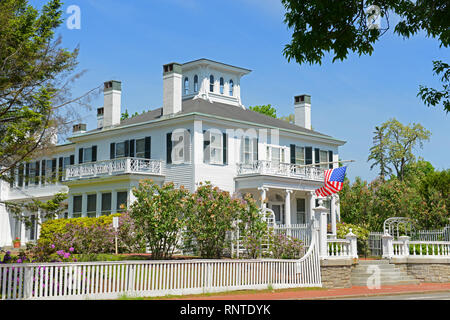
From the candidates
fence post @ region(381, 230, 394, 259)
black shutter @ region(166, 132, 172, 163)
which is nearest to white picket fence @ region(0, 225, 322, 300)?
fence post @ region(381, 230, 394, 259)

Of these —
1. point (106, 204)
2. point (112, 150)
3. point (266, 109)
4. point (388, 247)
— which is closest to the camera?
point (388, 247)

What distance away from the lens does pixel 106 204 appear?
32500 millimetres

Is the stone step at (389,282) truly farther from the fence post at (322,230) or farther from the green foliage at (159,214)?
the green foliage at (159,214)

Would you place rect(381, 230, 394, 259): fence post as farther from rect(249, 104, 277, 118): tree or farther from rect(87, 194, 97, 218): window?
rect(249, 104, 277, 118): tree

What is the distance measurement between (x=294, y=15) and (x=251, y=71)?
3027 cm

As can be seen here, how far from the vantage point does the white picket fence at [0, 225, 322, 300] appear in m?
12.9

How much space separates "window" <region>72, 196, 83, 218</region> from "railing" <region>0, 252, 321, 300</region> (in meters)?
19.0

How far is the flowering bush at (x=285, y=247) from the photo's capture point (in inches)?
785

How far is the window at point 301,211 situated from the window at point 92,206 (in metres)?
12.0

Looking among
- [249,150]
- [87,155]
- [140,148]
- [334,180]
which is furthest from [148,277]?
[87,155]

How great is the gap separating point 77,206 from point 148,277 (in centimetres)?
2079

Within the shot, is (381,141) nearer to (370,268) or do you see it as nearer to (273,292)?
(370,268)

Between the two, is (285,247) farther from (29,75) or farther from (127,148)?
(127,148)

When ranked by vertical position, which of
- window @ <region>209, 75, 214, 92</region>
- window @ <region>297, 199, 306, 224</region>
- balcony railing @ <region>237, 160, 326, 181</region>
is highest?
window @ <region>209, 75, 214, 92</region>
